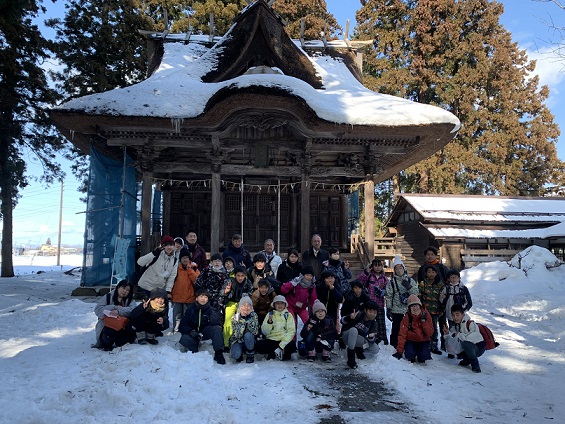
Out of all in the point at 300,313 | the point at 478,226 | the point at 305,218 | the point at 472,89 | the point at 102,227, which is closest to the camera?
the point at 300,313

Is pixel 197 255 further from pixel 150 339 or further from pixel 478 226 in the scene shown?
pixel 478 226

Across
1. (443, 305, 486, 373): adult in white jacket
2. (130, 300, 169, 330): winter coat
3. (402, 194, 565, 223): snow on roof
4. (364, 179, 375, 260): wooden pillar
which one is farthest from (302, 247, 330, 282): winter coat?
(402, 194, 565, 223): snow on roof

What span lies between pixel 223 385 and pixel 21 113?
16.2 m

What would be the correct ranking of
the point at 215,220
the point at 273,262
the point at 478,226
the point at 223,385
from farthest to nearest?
the point at 478,226 → the point at 215,220 → the point at 273,262 → the point at 223,385

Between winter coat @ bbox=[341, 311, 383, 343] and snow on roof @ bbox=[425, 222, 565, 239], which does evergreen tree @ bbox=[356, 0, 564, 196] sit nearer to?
snow on roof @ bbox=[425, 222, 565, 239]

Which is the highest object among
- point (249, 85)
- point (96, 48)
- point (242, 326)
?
point (96, 48)

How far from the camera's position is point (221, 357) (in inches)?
200

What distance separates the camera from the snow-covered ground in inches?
137

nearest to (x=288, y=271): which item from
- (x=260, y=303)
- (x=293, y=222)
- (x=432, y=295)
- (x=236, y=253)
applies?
(x=260, y=303)

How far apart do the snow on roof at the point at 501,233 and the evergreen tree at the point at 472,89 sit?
23.9 ft

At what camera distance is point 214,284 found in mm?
5844

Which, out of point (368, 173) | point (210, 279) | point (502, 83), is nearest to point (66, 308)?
point (210, 279)

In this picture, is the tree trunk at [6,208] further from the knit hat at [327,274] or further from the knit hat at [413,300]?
the knit hat at [413,300]

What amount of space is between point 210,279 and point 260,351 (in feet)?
4.29
